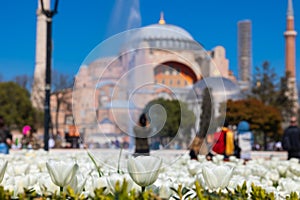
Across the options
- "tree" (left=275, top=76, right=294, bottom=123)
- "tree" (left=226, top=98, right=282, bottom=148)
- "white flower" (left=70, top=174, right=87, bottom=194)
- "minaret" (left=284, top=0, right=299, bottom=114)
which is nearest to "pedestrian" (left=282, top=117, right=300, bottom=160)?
"white flower" (left=70, top=174, right=87, bottom=194)

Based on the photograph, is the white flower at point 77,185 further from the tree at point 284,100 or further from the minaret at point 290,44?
the minaret at point 290,44

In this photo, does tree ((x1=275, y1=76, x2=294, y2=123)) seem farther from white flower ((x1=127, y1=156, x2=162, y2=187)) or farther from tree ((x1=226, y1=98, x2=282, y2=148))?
white flower ((x1=127, y1=156, x2=162, y2=187))

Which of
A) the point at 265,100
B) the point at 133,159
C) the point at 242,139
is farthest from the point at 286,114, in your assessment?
the point at 133,159

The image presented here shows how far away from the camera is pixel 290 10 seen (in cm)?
8388

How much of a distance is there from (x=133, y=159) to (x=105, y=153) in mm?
1922

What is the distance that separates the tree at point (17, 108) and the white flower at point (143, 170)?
170ft

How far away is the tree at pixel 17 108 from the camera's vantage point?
174ft

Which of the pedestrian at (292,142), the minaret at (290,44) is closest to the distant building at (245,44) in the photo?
the minaret at (290,44)

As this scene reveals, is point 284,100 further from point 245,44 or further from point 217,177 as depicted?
point 245,44

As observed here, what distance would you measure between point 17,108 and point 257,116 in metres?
22.4

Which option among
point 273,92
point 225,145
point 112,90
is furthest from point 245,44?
point 112,90

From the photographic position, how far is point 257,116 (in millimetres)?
44906

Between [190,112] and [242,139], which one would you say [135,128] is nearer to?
[190,112]

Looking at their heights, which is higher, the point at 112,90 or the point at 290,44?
the point at 290,44
